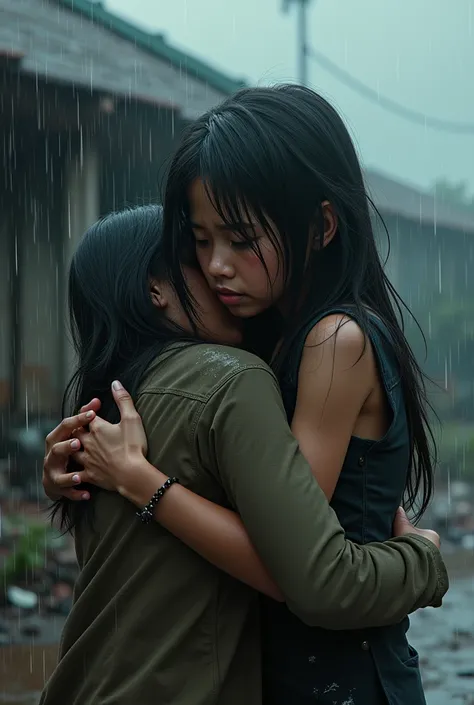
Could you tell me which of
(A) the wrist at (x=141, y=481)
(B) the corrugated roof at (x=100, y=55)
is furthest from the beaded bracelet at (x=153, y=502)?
(B) the corrugated roof at (x=100, y=55)

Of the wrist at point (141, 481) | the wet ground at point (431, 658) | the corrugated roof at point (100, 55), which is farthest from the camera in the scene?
the corrugated roof at point (100, 55)

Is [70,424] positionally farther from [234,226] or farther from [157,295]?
[234,226]

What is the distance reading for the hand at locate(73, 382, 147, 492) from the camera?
188cm

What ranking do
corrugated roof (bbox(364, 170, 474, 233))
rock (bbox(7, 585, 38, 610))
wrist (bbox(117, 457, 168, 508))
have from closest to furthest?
wrist (bbox(117, 457, 168, 508)), rock (bbox(7, 585, 38, 610)), corrugated roof (bbox(364, 170, 474, 233))

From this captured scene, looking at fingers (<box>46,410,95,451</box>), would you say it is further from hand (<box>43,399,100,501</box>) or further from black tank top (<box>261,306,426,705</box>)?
black tank top (<box>261,306,426,705</box>)

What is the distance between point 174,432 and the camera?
1863mm

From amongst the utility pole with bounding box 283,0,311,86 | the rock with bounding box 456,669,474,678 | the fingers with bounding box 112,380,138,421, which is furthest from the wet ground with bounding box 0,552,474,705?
the utility pole with bounding box 283,0,311,86

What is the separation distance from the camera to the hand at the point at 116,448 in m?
1.88

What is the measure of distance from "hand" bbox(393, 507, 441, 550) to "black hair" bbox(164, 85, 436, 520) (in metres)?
0.12

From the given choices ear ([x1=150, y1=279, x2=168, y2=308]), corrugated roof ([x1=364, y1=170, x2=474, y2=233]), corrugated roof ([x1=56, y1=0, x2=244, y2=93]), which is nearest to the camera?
ear ([x1=150, y1=279, x2=168, y2=308])

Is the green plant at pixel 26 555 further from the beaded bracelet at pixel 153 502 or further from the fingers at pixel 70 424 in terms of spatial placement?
the beaded bracelet at pixel 153 502

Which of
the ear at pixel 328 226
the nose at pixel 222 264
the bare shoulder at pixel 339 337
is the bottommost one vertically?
the bare shoulder at pixel 339 337

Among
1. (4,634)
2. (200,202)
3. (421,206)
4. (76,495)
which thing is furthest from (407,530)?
(421,206)

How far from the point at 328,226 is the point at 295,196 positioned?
0.10 metres
